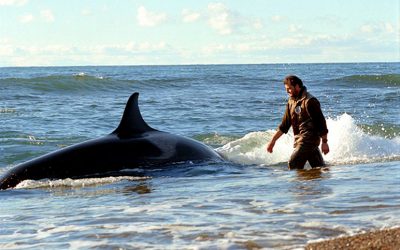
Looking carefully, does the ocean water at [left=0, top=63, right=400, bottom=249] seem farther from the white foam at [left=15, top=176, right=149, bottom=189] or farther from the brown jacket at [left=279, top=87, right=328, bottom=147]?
the brown jacket at [left=279, top=87, right=328, bottom=147]

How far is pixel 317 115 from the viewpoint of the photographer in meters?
10.3

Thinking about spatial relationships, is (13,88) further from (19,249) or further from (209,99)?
(19,249)

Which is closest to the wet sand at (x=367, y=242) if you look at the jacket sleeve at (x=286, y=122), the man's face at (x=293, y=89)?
the man's face at (x=293, y=89)

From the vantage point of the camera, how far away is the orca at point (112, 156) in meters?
10.0

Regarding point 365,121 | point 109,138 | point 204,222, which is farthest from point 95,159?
point 365,121

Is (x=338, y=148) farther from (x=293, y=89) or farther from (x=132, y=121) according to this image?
(x=132, y=121)

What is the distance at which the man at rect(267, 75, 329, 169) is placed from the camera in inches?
405

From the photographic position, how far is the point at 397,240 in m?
5.18

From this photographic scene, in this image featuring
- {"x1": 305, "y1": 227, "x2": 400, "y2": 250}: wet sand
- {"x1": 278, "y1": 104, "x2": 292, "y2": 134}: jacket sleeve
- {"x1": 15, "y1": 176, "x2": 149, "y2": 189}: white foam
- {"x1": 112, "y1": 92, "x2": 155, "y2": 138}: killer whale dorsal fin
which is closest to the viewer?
{"x1": 305, "y1": 227, "x2": 400, "y2": 250}: wet sand

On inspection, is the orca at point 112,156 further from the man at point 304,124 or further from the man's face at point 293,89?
the man's face at point 293,89

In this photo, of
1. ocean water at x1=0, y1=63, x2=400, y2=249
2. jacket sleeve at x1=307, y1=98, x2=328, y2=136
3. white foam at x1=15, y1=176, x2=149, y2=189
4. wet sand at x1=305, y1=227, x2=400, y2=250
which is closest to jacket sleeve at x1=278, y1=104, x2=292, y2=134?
jacket sleeve at x1=307, y1=98, x2=328, y2=136

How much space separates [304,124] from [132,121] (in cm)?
231

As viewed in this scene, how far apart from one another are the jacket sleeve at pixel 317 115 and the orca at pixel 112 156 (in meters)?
1.82

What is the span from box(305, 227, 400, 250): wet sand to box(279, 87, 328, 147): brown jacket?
15.6 ft
